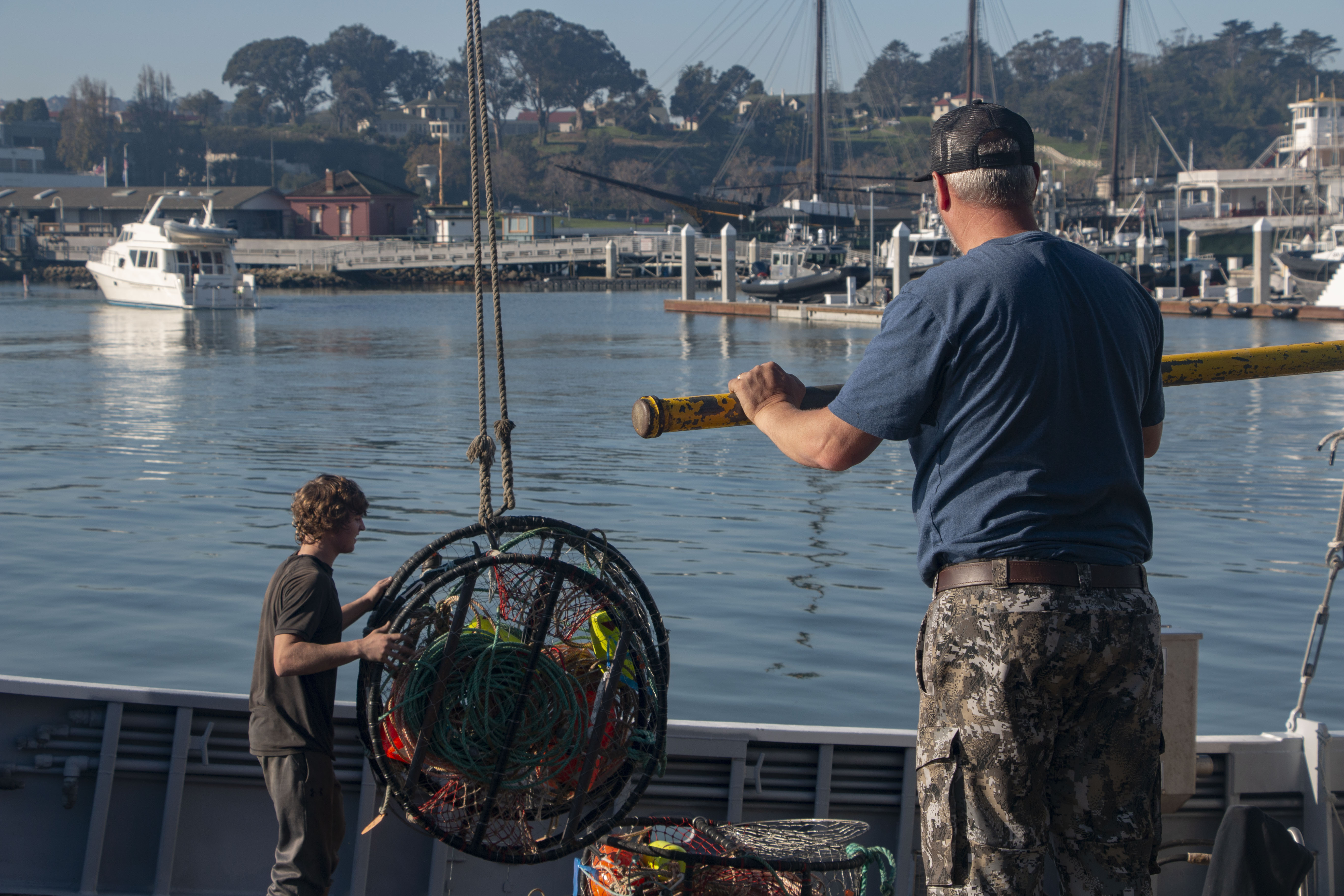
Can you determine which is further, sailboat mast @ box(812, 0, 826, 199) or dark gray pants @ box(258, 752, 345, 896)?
sailboat mast @ box(812, 0, 826, 199)

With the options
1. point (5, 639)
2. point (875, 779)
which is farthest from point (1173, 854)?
point (5, 639)

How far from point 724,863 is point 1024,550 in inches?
41.3

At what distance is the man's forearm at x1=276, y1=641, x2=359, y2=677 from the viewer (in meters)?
3.12

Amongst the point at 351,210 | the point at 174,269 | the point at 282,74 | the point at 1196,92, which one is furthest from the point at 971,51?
the point at 282,74

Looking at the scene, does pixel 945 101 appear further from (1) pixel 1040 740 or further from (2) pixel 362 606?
(1) pixel 1040 740

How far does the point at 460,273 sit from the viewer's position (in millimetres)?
72125

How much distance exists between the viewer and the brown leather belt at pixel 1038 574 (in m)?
2.14

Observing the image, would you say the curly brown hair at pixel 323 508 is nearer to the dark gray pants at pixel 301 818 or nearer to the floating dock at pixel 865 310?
the dark gray pants at pixel 301 818

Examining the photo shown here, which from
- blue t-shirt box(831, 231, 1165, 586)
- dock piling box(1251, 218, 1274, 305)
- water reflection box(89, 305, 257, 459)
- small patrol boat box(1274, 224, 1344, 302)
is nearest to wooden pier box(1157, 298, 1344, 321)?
dock piling box(1251, 218, 1274, 305)

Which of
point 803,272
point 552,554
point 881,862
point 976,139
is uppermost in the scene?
point 803,272

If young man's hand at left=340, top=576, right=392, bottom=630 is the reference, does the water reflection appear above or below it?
below

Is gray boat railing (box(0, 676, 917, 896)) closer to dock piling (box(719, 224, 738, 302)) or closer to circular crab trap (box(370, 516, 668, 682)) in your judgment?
circular crab trap (box(370, 516, 668, 682))

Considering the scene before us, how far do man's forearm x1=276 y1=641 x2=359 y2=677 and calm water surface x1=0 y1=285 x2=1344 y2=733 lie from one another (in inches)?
195

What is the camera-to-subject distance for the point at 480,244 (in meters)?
3.11
